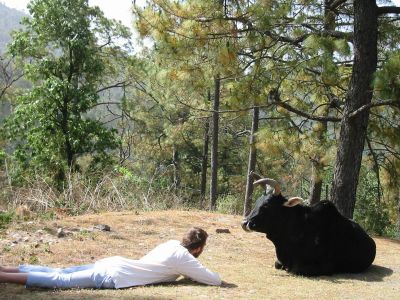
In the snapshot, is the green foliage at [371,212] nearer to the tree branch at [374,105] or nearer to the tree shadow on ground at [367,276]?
the tree branch at [374,105]

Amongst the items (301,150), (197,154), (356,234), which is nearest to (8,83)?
(197,154)

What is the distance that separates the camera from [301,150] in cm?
1120

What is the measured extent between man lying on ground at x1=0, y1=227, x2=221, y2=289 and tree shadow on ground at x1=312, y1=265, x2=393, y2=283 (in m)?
1.78

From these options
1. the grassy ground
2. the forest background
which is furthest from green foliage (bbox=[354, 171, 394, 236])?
the grassy ground

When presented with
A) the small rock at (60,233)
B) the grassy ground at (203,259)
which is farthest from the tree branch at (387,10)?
the small rock at (60,233)

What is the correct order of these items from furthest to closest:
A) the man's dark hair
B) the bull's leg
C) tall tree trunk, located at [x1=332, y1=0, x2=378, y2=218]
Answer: tall tree trunk, located at [x1=332, y1=0, x2=378, y2=218] < the bull's leg < the man's dark hair

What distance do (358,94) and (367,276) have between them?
3570mm

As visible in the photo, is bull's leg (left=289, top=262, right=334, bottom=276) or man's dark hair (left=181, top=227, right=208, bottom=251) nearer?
man's dark hair (left=181, top=227, right=208, bottom=251)

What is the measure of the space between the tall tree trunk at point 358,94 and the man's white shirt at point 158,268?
15.0 feet

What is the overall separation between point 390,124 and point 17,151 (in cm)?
1320

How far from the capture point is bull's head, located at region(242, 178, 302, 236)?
6898 mm

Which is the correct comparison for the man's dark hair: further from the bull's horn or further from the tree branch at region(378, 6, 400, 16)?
the tree branch at region(378, 6, 400, 16)

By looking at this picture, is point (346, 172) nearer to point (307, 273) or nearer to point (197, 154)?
point (307, 273)

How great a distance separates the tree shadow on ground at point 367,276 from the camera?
672 cm
